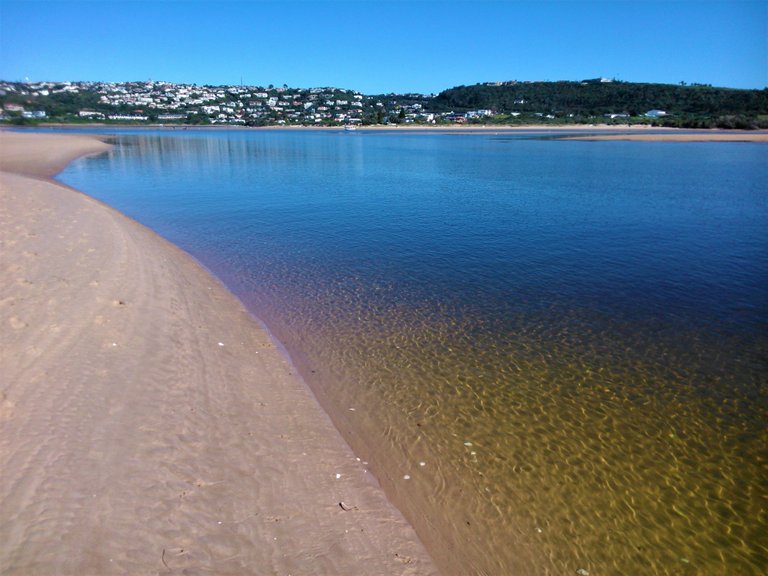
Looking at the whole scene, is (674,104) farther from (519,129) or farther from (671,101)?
(519,129)

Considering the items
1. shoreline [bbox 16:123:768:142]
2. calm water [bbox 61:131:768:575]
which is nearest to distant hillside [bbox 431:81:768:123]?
shoreline [bbox 16:123:768:142]

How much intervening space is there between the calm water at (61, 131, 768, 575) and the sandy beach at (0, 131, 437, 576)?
686 mm

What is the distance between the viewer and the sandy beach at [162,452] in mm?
4355

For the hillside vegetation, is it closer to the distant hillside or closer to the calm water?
the distant hillside

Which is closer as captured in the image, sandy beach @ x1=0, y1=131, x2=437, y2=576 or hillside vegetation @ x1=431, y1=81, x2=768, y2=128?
sandy beach @ x1=0, y1=131, x2=437, y2=576

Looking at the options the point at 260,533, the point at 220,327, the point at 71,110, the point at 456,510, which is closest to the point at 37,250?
the point at 220,327

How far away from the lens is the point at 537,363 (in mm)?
9266

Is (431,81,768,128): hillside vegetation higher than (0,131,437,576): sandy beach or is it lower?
higher

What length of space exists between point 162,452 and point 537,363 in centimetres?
691

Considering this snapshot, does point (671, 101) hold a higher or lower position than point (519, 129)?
higher

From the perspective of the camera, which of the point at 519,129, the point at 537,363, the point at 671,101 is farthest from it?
the point at 671,101

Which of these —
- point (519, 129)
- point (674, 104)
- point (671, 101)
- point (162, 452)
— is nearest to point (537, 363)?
point (162, 452)

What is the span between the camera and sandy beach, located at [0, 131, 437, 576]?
14.3ft

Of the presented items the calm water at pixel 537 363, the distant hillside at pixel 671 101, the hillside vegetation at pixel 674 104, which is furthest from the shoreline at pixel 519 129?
the calm water at pixel 537 363
